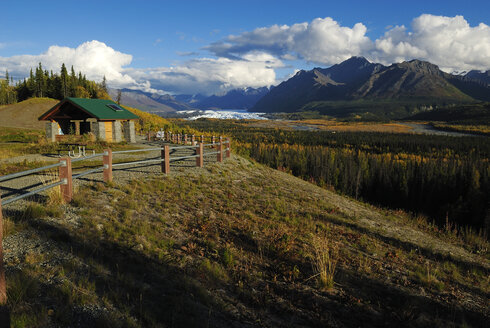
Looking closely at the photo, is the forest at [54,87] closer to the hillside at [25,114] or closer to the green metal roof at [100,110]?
the hillside at [25,114]

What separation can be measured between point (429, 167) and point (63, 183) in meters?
59.6

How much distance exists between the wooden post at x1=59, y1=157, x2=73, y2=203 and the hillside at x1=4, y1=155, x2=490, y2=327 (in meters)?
0.31

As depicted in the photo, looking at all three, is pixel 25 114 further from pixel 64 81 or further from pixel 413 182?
pixel 413 182

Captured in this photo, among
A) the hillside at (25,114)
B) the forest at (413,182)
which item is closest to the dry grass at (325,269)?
the forest at (413,182)

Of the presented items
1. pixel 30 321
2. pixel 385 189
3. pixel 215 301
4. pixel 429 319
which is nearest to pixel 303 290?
pixel 215 301

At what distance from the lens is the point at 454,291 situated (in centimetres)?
758

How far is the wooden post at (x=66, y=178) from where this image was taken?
9253 mm

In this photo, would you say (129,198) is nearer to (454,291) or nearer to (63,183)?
(63,183)

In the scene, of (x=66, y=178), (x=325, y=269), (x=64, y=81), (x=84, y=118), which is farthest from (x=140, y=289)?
(x=64, y=81)

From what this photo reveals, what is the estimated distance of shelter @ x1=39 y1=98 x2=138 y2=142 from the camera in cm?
3297

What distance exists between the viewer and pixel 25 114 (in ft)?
198

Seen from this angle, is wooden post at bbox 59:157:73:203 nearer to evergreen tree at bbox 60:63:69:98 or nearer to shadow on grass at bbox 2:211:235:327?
shadow on grass at bbox 2:211:235:327

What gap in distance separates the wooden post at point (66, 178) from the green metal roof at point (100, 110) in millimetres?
25192

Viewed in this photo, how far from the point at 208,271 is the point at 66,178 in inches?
221
